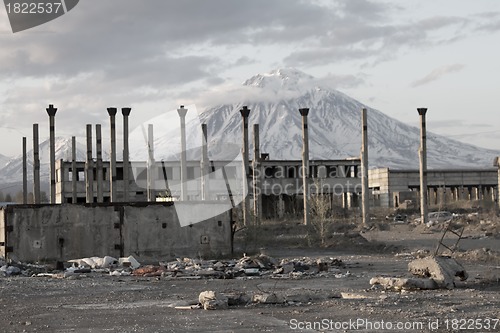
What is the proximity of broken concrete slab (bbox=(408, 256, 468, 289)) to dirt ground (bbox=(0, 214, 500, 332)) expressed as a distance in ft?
0.77

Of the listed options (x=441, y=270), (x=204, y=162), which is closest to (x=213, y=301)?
(x=441, y=270)

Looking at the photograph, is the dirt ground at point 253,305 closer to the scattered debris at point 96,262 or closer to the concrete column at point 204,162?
the scattered debris at point 96,262

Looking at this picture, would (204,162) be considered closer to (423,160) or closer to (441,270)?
(423,160)

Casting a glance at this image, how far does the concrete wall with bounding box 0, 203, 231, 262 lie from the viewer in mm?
26109

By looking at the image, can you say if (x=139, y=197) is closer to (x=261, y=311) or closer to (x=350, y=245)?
(x=350, y=245)

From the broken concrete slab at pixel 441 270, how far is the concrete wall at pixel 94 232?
11139mm

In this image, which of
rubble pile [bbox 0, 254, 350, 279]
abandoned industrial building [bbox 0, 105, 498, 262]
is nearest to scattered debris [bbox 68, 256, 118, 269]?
rubble pile [bbox 0, 254, 350, 279]

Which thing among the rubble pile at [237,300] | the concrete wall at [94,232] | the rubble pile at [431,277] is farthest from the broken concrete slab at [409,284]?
the concrete wall at [94,232]

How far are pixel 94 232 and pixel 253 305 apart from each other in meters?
13.8

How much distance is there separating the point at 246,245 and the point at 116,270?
12.5 metres

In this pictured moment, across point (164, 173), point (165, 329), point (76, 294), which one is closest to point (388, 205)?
point (164, 173)

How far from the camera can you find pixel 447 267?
53.5 ft

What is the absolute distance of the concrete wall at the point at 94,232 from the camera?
26.1m

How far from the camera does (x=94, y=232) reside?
2650 cm
